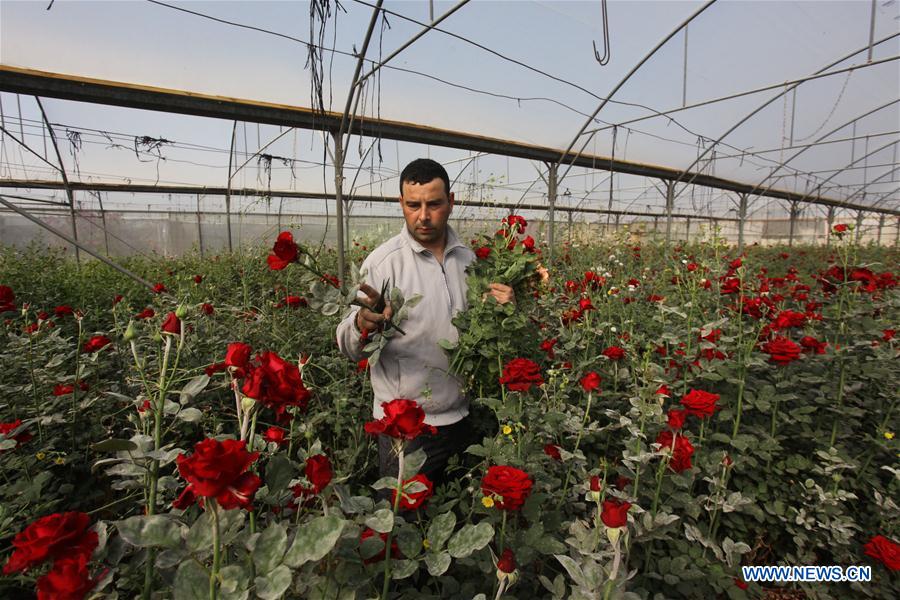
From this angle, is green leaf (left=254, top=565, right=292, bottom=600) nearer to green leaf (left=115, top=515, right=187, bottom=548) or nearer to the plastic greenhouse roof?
green leaf (left=115, top=515, right=187, bottom=548)

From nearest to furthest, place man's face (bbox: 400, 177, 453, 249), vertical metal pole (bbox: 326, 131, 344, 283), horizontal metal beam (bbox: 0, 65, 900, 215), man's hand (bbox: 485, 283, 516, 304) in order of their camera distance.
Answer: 1. man's hand (bbox: 485, 283, 516, 304)
2. man's face (bbox: 400, 177, 453, 249)
3. vertical metal pole (bbox: 326, 131, 344, 283)
4. horizontal metal beam (bbox: 0, 65, 900, 215)

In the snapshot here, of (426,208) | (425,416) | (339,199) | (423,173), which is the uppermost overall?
(339,199)

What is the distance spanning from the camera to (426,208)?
1.39 meters

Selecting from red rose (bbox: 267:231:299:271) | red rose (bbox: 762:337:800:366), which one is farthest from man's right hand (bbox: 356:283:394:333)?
red rose (bbox: 762:337:800:366)

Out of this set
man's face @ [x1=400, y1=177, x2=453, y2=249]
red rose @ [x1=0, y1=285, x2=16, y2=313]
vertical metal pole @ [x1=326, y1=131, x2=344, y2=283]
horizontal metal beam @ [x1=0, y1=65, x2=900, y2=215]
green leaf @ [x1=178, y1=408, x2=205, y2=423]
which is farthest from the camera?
horizontal metal beam @ [x1=0, y1=65, x2=900, y2=215]

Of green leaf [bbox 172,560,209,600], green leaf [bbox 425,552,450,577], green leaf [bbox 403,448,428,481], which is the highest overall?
green leaf [bbox 403,448,428,481]

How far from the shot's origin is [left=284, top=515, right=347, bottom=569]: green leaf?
494 mm

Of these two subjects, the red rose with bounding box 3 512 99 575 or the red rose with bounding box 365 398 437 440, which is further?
the red rose with bounding box 365 398 437 440

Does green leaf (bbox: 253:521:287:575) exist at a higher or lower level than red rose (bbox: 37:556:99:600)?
lower

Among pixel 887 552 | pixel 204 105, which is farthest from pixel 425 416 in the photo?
pixel 204 105

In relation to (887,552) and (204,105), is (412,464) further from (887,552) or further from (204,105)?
(204,105)

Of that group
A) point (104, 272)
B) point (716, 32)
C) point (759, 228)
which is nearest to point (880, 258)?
point (716, 32)

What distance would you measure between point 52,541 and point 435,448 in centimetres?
109

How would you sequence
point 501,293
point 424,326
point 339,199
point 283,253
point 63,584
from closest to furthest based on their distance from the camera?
point 63,584
point 283,253
point 501,293
point 424,326
point 339,199
